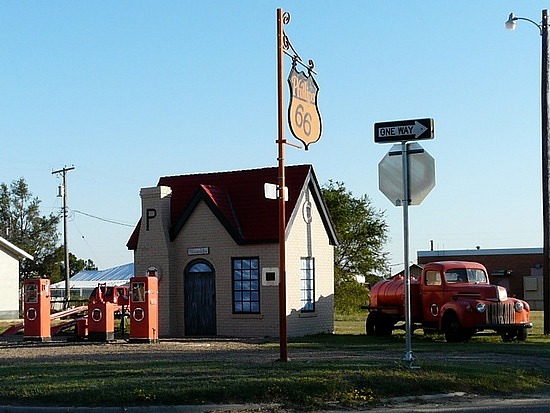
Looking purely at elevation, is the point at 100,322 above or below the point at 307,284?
below

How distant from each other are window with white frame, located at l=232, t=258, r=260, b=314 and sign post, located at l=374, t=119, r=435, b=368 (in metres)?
13.3

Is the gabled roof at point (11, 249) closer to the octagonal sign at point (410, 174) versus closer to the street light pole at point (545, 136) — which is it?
the street light pole at point (545, 136)

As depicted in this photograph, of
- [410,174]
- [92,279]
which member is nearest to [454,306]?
[410,174]

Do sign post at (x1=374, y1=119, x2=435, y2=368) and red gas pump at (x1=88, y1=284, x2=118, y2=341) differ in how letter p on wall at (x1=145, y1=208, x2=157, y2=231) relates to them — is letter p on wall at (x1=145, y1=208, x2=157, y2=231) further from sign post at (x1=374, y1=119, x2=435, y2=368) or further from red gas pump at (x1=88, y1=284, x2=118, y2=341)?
sign post at (x1=374, y1=119, x2=435, y2=368)

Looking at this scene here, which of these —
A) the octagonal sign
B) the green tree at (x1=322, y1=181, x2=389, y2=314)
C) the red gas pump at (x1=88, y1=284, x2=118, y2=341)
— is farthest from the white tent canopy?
the octagonal sign

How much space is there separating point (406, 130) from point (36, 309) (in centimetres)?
1539

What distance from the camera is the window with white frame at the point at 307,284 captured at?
96.3ft

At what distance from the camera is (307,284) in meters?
29.7

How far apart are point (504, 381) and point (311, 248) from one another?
15.6 m

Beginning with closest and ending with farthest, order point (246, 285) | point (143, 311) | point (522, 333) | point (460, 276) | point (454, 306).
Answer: point (143, 311), point (454, 306), point (522, 333), point (460, 276), point (246, 285)

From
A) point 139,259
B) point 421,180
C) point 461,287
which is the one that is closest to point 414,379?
point 421,180

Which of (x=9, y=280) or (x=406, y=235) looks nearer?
(x=406, y=235)

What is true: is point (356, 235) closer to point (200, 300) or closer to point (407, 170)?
point (200, 300)

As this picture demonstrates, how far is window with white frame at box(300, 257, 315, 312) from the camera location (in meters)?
29.3
